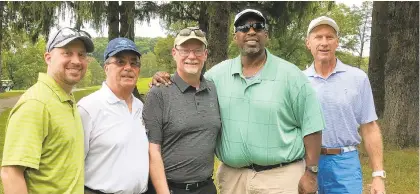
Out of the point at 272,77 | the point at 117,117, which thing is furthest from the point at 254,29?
the point at 117,117

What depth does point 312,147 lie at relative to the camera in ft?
11.5

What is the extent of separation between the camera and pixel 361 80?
12.8ft

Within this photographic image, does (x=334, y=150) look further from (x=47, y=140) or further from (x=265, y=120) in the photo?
(x=47, y=140)

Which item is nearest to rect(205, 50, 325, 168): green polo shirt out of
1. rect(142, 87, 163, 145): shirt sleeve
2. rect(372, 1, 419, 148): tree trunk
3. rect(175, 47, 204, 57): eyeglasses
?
rect(175, 47, 204, 57): eyeglasses

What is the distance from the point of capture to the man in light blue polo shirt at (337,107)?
3.84m

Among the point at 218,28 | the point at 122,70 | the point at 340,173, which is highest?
the point at 218,28

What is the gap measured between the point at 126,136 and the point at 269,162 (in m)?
1.09

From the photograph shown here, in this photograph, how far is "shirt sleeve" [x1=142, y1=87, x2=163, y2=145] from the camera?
331cm

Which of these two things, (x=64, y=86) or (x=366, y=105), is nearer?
(x=64, y=86)

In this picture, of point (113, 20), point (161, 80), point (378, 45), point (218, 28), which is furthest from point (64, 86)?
point (378, 45)

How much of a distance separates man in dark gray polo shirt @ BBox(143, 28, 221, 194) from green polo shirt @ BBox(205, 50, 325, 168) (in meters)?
0.15

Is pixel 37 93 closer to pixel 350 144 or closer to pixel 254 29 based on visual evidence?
pixel 254 29

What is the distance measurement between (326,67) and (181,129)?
4.52 ft

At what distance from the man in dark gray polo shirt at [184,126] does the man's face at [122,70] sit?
217mm
